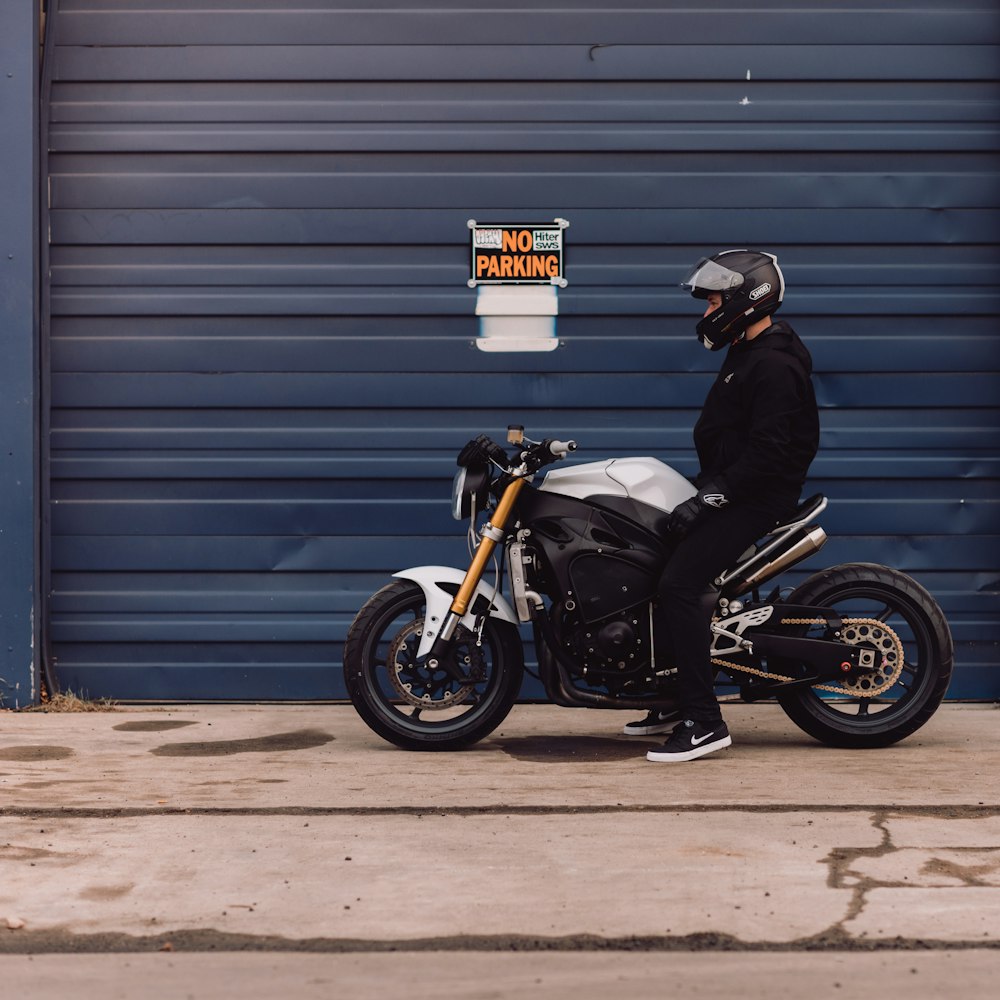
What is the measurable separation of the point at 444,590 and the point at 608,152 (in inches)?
101

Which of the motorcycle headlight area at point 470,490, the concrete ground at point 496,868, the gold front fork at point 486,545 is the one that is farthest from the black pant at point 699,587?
the motorcycle headlight area at point 470,490

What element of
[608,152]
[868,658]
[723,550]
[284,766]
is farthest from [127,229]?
[868,658]

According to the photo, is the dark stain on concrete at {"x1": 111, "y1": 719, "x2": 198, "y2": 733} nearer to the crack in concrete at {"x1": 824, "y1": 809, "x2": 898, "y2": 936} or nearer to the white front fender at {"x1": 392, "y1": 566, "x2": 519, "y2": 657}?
the white front fender at {"x1": 392, "y1": 566, "x2": 519, "y2": 657}

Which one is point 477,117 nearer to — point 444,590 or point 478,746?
point 444,590

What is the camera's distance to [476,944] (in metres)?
3.85

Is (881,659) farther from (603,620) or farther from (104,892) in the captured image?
Result: (104,892)

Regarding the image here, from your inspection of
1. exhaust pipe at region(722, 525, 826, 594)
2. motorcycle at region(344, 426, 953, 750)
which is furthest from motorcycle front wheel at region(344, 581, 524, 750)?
exhaust pipe at region(722, 525, 826, 594)

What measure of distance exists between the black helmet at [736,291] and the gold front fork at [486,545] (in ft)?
3.29

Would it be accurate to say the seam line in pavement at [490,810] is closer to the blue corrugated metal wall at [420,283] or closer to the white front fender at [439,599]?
the white front fender at [439,599]

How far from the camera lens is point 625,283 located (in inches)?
301

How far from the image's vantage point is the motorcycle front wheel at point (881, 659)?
6.36 metres

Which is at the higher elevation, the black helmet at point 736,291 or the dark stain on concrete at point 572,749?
the black helmet at point 736,291

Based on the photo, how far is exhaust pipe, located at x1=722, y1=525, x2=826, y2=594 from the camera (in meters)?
6.34

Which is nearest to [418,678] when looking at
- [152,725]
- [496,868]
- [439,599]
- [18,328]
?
[439,599]
